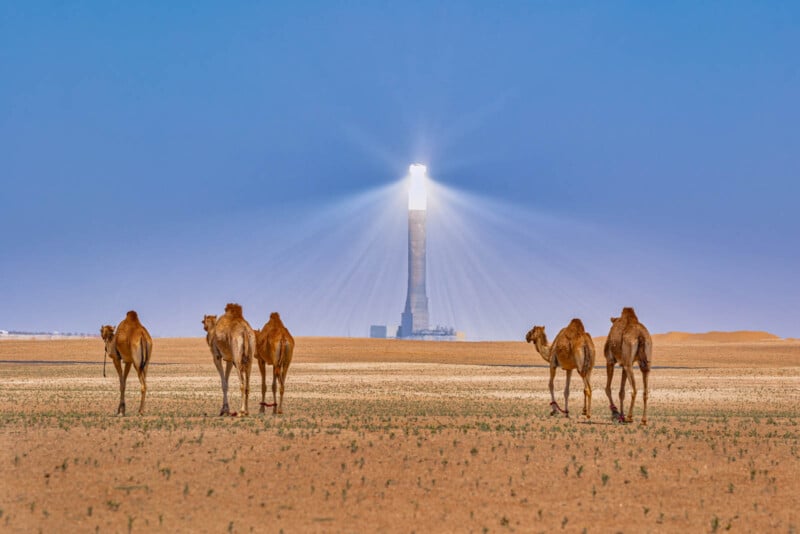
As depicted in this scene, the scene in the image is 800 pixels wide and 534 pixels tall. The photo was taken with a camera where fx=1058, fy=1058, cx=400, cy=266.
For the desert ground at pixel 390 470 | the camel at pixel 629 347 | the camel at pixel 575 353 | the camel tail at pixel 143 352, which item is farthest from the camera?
the camel at pixel 575 353

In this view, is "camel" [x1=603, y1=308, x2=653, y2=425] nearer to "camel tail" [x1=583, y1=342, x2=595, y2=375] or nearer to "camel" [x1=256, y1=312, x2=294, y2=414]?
"camel tail" [x1=583, y1=342, x2=595, y2=375]

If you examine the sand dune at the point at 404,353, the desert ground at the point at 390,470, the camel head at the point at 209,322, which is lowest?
the desert ground at the point at 390,470

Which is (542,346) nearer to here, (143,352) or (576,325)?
(576,325)

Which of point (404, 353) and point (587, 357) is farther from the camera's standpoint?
point (404, 353)

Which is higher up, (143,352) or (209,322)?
(209,322)

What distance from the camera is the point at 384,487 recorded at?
18.0 m

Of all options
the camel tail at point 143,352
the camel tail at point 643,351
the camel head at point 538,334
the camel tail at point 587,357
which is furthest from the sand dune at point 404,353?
the camel tail at point 643,351

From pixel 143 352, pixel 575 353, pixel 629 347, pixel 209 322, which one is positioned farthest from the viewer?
pixel 209 322

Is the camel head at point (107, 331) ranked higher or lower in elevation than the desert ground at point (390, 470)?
higher

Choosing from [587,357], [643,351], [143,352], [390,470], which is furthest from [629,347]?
[143,352]

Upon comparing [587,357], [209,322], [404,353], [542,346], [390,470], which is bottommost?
[390,470]

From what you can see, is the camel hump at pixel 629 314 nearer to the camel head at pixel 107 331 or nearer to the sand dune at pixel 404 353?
the camel head at pixel 107 331

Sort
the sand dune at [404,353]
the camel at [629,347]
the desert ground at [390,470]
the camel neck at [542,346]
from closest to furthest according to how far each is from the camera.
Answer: the desert ground at [390,470], the camel at [629,347], the camel neck at [542,346], the sand dune at [404,353]

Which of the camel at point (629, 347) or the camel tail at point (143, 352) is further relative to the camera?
the camel tail at point (143, 352)
